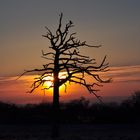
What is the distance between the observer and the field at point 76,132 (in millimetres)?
35438

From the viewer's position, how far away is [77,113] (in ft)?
174

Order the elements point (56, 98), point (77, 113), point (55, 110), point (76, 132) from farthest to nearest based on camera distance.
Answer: point (77, 113) → point (76, 132) → point (56, 98) → point (55, 110)

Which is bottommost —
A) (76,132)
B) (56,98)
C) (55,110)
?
(76,132)

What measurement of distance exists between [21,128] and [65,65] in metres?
9.13

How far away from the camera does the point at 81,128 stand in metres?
42.7

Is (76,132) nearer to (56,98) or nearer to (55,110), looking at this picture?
(55,110)

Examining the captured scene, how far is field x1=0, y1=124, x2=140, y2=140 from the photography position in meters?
35.4

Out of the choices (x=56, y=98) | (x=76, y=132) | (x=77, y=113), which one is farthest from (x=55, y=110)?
(x=77, y=113)

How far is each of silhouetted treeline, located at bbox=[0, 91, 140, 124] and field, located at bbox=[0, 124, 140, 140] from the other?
433 cm

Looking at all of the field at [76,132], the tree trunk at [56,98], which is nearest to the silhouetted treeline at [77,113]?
the field at [76,132]

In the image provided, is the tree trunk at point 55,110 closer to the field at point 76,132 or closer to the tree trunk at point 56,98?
the tree trunk at point 56,98

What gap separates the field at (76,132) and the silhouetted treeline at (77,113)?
14.2 ft

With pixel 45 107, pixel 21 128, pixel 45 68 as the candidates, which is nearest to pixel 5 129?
pixel 21 128

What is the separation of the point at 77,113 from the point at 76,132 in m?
13.6
